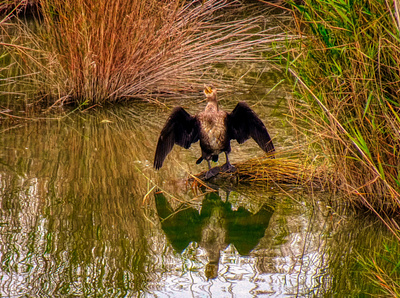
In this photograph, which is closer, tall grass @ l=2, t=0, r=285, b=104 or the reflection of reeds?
the reflection of reeds

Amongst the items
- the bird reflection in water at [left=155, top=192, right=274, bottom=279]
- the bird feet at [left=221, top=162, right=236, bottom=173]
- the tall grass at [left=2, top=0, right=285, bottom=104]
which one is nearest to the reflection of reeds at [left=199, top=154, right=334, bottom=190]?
the bird feet at [left=221, top=162, right=236, bottom=173]

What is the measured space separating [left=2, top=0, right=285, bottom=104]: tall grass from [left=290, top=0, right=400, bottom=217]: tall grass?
202 centimetres

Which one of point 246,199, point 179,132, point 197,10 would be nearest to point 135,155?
point 179,132

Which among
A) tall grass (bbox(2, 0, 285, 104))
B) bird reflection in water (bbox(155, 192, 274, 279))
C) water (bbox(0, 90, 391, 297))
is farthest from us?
tall grass (bbox(2, 0, 285, 104))

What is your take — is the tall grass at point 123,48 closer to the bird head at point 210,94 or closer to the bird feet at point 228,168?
the bird head at point 210,94

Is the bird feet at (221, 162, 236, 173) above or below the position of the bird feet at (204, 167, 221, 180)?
above

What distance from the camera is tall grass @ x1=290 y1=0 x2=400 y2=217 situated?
3.16 m

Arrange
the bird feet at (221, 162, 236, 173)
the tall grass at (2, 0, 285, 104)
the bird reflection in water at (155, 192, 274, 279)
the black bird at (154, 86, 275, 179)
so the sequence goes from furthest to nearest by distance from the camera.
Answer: the tall grass at (2, 0, 285, 104) < the bird feet at (221, 162, 236, 173) < the black bird at (154, 86, 275, 179) < the bird reflection in water at (155, 192, 274, 279)

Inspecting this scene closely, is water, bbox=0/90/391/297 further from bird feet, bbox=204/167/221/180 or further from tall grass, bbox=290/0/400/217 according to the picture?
tall grass, bbox=290/0/400/217

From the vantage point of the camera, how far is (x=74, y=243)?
3.47m

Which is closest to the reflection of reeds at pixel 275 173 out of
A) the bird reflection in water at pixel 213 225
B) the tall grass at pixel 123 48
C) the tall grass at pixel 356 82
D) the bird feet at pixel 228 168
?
the bird feet at pixel 228 168

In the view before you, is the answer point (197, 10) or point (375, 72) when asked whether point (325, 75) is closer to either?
point (375, 72)

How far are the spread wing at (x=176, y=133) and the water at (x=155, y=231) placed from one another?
0.67 ft

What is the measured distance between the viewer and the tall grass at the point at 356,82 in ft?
10.4
